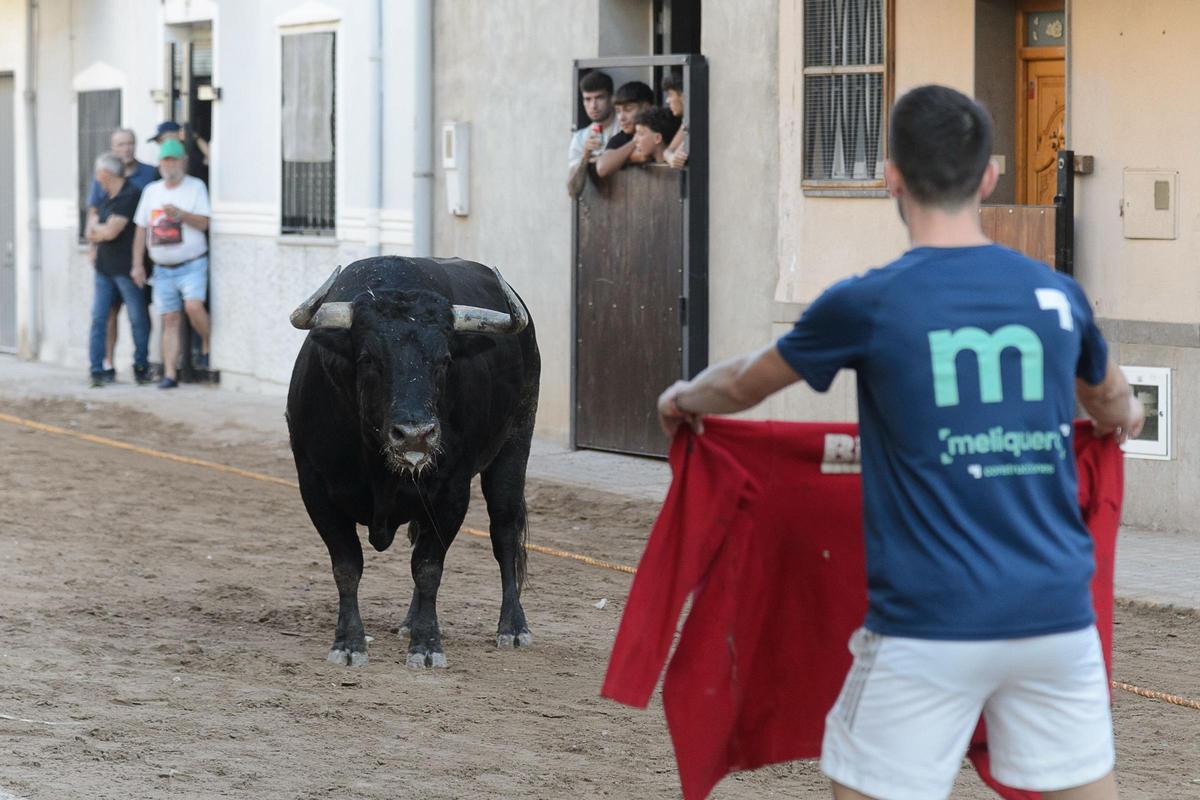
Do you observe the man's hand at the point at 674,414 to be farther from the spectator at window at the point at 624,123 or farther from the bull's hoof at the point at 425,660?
the spectator at window at the point at 624,123

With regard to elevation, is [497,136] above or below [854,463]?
above

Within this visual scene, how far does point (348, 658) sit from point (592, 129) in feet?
22.3

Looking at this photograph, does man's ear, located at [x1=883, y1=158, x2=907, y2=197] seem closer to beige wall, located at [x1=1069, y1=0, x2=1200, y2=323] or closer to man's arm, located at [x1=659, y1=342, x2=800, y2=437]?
man's arm, located at [x1=659, y1=342, x2=800, y2=437]

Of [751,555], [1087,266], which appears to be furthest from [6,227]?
[751,555]

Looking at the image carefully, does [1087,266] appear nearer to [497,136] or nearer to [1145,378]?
[1145,378]

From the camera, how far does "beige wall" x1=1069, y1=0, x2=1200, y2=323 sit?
10.6m

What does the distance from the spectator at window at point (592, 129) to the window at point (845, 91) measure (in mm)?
1627

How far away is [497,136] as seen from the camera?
15.4 m

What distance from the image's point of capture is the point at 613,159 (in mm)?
13695

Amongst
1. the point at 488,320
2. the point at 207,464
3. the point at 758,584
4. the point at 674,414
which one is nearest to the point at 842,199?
the point at 207,464

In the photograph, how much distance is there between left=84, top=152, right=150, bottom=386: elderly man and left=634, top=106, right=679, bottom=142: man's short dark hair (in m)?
6.87

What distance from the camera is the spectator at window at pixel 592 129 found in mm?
13688

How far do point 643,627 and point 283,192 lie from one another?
14.2 metres

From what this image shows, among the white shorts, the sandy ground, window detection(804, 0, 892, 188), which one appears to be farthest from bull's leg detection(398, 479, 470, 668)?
window detection(804, 0, 892, 188)
